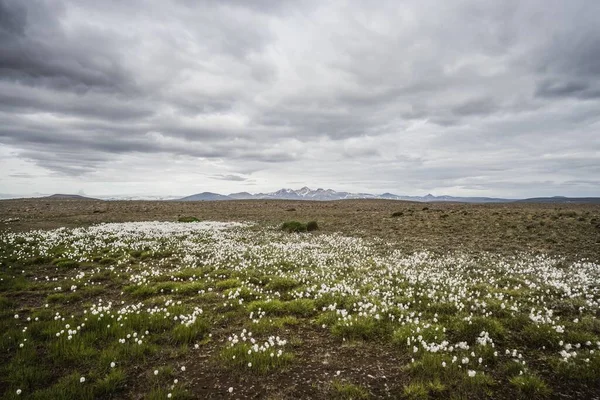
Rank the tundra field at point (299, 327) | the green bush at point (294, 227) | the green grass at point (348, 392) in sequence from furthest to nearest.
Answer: the green bush at point (294, 227), the tundra field at point (299, 327), the green grass at point (348, 392)

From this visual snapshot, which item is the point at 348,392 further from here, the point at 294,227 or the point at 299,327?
the point at 294,227

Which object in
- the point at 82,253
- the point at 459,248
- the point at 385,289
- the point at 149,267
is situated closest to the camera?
the point at 385,289

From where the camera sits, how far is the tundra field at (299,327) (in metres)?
6.59

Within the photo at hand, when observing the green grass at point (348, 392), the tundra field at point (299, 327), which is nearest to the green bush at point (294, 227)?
the tundra field at point (299, 327)

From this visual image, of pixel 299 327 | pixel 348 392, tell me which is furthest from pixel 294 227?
pixel 348 392

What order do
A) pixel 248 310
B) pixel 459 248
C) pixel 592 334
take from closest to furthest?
pixel 592 334
pixel 248 310
pixel 459 248

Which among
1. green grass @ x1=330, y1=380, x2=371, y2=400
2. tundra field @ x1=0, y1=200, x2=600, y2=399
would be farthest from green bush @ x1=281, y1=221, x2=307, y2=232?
green grass @ x1=330, y1=380, x2=371, y2=400

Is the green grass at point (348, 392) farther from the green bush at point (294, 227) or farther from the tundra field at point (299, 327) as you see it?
the green bush at point (294, 227)

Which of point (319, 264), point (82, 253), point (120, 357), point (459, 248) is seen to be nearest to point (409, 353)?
point (120, 357)

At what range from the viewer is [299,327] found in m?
9.55

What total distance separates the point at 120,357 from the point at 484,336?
30.2 feet

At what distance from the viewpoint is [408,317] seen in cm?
978

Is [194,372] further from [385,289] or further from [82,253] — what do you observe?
[82,253]

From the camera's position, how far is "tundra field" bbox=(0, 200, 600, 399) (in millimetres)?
6594
